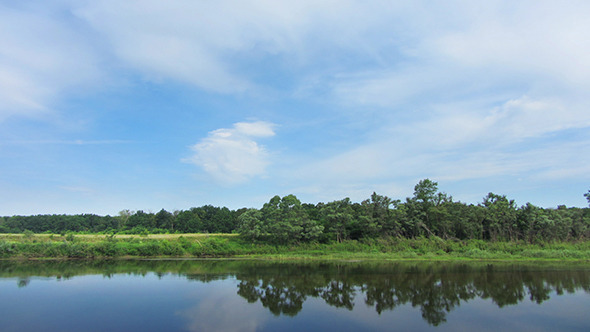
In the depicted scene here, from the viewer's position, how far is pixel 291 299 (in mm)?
20516

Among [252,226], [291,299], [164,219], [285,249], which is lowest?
[291,299]

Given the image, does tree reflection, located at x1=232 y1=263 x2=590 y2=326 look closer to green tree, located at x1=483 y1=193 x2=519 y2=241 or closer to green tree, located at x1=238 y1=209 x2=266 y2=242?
green tree, located at x1=238 y1=209 x2=266 y2=242

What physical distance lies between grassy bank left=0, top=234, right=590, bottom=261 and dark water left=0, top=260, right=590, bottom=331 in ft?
32.8

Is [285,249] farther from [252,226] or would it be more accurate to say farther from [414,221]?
[414,221]

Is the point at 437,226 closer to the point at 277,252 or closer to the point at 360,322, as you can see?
the point at 277,252

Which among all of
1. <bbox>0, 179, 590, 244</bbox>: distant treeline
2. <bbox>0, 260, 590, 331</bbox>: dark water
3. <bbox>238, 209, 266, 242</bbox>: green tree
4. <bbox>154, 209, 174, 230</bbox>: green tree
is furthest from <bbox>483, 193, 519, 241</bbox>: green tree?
<bbox>154, 209, 174, 230</bbox>: green tree

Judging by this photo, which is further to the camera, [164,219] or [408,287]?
[164,219]

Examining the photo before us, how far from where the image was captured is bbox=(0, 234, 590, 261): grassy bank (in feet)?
136

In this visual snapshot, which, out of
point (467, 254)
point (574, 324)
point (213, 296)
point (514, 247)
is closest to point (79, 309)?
point (213, 296)

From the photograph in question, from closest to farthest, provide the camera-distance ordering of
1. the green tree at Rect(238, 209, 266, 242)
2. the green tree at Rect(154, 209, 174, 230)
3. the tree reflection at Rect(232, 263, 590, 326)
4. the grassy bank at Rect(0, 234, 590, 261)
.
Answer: the tree reflection at Rect(232, 263, 590, 326), the grassy bank at Rect(0, 234, 590, 261), the green tree at Rect(238, 209, 266, 242), the green tree at Rect(154, 209, 174, 230)

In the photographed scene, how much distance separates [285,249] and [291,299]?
2685cm

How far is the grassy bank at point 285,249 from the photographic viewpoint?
4141 cm

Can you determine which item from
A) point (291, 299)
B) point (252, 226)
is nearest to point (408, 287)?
point (291, 299)

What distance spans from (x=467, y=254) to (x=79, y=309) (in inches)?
1838
